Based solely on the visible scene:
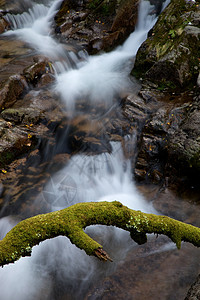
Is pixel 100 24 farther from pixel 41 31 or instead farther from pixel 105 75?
pixel 105 75

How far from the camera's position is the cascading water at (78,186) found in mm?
4074

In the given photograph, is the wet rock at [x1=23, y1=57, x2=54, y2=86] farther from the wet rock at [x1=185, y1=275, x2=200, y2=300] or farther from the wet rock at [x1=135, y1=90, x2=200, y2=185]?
the wet rock at [x1=185, y1=275, x2=200, y2=300]

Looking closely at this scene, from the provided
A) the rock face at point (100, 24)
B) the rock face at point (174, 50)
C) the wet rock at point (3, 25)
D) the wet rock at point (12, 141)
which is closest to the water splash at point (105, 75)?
the rock face at point (100, 24)

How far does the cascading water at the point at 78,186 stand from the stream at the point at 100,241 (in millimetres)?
17

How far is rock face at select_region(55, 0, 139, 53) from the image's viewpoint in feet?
40.9

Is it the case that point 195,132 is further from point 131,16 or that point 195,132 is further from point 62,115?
point 131,16

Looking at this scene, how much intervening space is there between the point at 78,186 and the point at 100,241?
1.92 metres

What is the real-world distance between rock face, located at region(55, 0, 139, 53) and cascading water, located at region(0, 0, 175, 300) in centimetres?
55

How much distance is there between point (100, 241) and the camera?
4820 millimetres

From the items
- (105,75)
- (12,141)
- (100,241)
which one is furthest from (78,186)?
(105,75)

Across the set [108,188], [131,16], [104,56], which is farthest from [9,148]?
[131,16]

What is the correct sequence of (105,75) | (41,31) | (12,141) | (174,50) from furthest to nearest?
(41,31) < (105,75) < (174,50) < (12,141)

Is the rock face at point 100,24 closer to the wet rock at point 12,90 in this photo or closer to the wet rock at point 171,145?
the wet rock at point 12,90

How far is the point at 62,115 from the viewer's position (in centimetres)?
833
